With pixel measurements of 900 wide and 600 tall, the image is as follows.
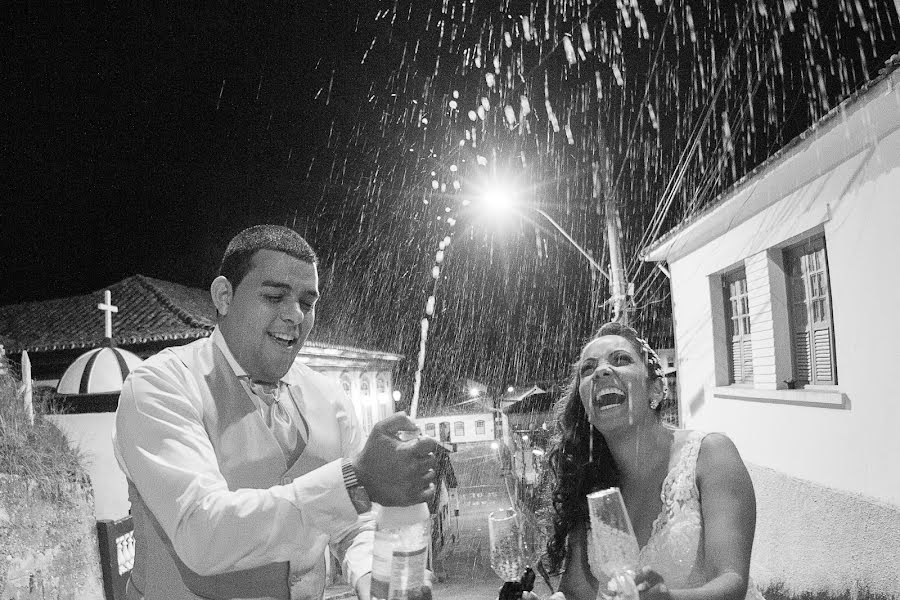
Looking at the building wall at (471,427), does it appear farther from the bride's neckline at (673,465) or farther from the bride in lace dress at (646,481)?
the bride's neckline at (673,465)

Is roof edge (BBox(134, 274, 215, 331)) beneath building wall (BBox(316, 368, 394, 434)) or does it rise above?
above

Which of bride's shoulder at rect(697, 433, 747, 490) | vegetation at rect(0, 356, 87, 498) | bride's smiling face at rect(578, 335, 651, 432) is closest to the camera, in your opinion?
bride's shoulder at rect(697, 433, 747, 490)

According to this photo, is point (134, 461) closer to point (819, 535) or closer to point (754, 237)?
point (819, 535)

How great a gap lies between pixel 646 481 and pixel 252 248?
221cm

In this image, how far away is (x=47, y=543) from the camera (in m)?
6.67

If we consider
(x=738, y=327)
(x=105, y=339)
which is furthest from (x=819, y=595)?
(x=105, y=339)

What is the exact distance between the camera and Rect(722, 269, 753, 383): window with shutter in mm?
9891

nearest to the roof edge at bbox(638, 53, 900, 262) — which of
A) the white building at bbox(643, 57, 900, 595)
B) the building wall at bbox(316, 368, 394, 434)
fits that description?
the white building at bbox(643, 57, 900, 595)

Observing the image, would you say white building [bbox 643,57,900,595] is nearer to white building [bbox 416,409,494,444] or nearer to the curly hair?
the curly hair

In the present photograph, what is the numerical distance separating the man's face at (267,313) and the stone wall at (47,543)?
17.3ft

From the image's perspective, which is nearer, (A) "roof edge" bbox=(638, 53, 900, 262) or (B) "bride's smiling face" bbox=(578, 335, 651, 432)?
(B) "bride's smiling face" bbox=(578, 335, 651, 432)

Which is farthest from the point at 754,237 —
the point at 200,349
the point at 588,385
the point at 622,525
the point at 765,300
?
the point at 200,349

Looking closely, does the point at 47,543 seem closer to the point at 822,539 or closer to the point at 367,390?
the point at 822,539

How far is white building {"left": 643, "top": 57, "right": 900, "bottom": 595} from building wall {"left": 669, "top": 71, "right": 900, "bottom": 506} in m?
0.02
